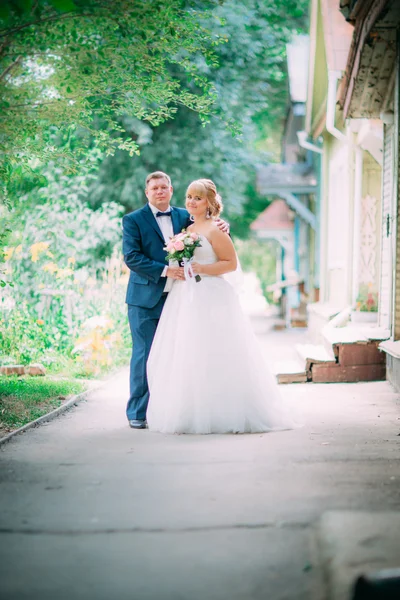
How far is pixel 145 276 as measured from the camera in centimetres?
712

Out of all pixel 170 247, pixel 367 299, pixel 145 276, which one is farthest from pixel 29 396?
pixel 367 299

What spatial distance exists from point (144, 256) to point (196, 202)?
65cm

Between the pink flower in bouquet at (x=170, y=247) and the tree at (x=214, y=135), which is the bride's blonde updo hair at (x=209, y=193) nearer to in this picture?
the pink flower in bouquet at (x=170, y=247)

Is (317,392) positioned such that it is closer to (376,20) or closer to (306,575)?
(376,20)

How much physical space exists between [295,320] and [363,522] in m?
17.9

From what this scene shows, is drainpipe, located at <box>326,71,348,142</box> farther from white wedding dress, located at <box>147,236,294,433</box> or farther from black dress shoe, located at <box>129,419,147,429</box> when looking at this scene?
black dress shoe, located at <box>129,419,147,429</box>

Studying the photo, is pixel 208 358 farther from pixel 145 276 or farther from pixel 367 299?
pixel 367 299

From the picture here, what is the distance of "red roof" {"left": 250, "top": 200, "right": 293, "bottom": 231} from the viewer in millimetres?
31711

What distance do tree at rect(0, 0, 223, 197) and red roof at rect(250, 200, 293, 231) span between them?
24.1 meters

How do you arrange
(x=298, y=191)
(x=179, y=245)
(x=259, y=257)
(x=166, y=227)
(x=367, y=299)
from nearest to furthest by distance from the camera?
(x=179, y=245) < (x=166, y=227) < (x=367, y=299) < (x=298, y=191) < (x=259, y=257)

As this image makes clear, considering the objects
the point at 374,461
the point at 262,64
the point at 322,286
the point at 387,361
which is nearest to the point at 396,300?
the point at 387,361

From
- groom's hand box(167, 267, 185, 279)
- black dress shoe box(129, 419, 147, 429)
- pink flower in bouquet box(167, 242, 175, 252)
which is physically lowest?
black dress shoe box(129, 419, 147, 429)

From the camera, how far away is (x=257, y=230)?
31.6m

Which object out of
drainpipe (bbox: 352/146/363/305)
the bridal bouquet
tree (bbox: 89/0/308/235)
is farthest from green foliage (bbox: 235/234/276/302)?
the bridal bouquet
